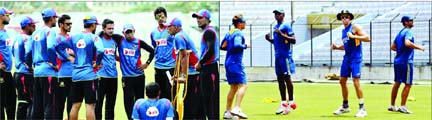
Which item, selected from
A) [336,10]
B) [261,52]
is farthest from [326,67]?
[336,10]

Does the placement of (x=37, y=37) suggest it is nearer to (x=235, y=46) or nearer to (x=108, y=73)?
(x=108, y=73)

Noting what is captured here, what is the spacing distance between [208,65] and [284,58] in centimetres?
359

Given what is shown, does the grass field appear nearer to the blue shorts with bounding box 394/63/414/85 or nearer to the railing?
the blue shorts with bounding box 394/63/414/85

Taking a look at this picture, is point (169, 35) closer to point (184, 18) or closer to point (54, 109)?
point (54, 109)

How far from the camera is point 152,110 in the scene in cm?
1087

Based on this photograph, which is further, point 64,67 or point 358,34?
point 358,34

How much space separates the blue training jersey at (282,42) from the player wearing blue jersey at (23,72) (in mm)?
4443

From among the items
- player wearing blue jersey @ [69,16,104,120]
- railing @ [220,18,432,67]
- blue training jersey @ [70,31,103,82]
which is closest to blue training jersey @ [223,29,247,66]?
player wearing blue jersey @ [69,16,104,120]

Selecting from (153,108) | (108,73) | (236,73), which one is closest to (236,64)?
(236,73)

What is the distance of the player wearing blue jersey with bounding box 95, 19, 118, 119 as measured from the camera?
47.2 feet

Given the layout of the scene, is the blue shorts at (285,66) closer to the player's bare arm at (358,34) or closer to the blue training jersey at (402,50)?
the player's bare arm at (358,34)

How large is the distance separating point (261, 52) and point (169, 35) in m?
23.8

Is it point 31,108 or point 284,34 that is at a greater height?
point 284,34

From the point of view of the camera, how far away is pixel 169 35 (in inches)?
587
